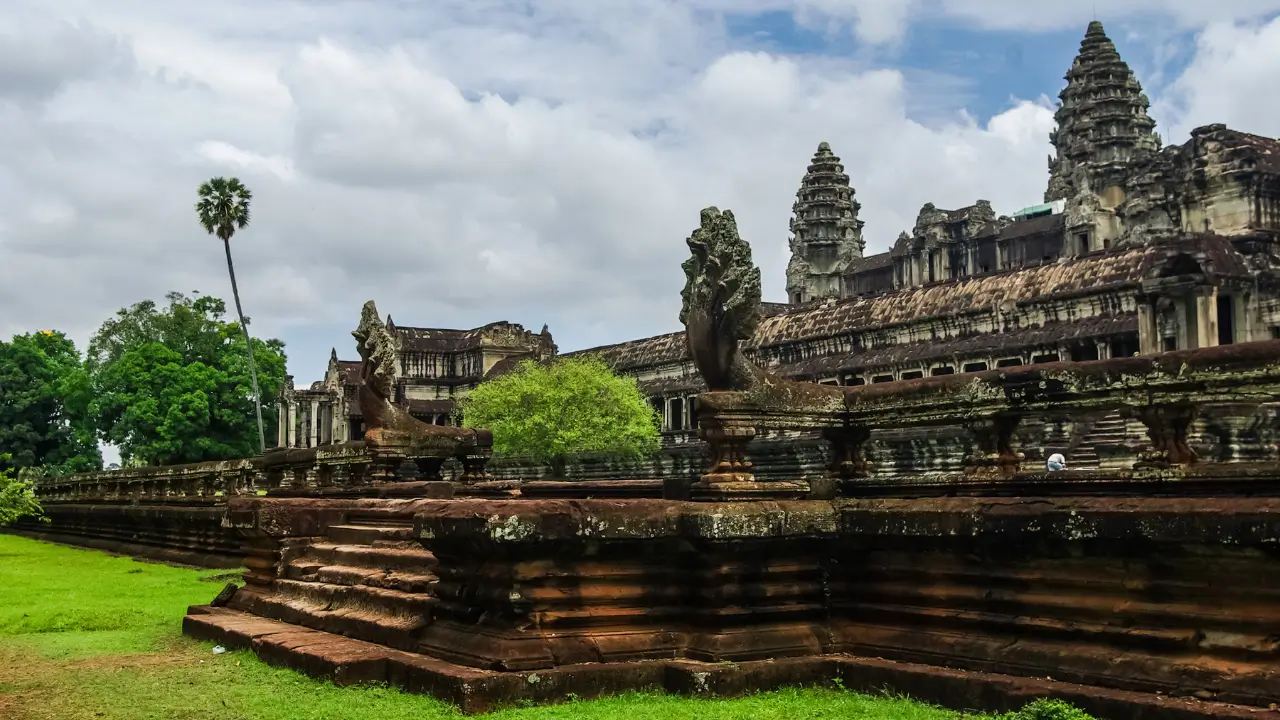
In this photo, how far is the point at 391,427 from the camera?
15133mm

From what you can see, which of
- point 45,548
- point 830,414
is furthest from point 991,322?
point 830,414

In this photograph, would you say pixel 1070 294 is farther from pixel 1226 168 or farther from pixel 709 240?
pixel 709 240

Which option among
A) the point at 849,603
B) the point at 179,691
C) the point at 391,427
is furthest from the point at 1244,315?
the point at 179,691

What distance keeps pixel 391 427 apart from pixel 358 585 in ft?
18.4

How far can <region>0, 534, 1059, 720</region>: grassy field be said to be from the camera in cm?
680

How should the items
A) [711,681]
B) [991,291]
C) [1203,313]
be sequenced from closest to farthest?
[711,681]
[1203,313]
[991,291]

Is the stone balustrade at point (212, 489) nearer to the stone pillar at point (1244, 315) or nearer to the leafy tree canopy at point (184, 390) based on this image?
the leafy tree canopy at point (184, 390)

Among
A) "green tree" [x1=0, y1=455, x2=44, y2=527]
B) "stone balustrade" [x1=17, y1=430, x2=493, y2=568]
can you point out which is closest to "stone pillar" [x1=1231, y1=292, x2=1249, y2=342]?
"stone balustrade" [x1=17, y1=430, x2=493, y2=568]

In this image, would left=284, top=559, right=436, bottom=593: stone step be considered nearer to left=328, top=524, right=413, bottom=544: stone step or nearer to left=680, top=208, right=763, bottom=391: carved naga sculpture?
left=328, top=524, right=413, bottom=544: stone step

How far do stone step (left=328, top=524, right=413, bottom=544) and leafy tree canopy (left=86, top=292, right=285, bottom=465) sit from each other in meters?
42.4

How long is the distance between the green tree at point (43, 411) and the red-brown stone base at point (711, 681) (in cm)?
5175

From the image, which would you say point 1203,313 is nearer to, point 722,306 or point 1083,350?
point 1083,350

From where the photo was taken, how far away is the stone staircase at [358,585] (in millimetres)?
8609

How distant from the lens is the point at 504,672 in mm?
6988
